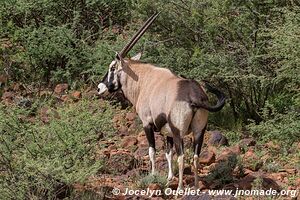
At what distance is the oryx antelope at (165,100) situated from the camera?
7957 mm

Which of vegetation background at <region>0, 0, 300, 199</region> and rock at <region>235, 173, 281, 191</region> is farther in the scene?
vegetation background at <region>0, 0, 300, 199</region>

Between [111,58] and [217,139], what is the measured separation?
3.16 metres

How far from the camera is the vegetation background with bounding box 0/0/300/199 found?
8.09 metres

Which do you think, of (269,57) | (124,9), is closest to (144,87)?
(269,57)

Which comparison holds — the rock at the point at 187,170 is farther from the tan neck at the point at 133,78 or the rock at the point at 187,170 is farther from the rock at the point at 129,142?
the rock at the point at 129,142

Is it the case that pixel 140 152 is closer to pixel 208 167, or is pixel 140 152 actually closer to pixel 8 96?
A: pixel 208 167

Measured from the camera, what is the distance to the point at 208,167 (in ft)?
30.1

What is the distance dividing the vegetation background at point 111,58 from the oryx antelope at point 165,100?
0.60 meters

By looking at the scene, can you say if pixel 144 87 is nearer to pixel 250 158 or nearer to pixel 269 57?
pixel 250 158

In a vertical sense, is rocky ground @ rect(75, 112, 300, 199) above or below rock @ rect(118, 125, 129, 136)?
above

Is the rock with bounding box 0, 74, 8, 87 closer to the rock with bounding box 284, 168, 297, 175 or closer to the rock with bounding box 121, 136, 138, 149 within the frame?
the rock with bounding box 121, 136, 138, 149

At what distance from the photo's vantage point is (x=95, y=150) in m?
9.21

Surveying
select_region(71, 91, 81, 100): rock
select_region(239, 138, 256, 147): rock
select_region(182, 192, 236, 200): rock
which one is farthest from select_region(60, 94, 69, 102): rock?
select_region(182, 192, 236, 200): rock

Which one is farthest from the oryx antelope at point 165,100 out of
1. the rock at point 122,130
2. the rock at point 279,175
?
the rock at point 122,130
